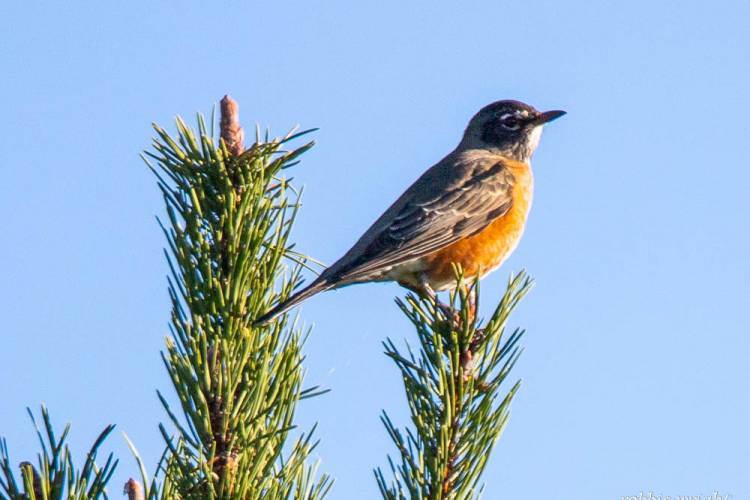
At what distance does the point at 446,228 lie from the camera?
6562mm

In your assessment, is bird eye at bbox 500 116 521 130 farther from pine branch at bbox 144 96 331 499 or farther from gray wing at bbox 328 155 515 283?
pine branch at bbox 144 96 331 499

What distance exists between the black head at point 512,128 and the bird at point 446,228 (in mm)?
225

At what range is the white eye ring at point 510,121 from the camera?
8.65m

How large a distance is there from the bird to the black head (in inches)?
8.8

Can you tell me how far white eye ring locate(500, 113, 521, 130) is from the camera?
8648 mm

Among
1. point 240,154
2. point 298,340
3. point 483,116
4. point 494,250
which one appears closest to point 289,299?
point 298,340

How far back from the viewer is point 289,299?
9.58 ft

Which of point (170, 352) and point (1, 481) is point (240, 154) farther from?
point (1, 481)

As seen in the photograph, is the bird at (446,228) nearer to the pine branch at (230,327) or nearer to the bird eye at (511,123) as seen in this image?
the bird eye at (511,123)

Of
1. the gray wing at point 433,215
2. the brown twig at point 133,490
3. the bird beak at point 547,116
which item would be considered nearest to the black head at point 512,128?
the bird beak at point 547,116

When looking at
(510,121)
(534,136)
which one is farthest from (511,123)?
(534,136)

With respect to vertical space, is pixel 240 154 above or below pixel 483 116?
below

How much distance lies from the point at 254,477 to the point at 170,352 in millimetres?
385

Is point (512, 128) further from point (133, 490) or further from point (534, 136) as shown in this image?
point (133, 490)
